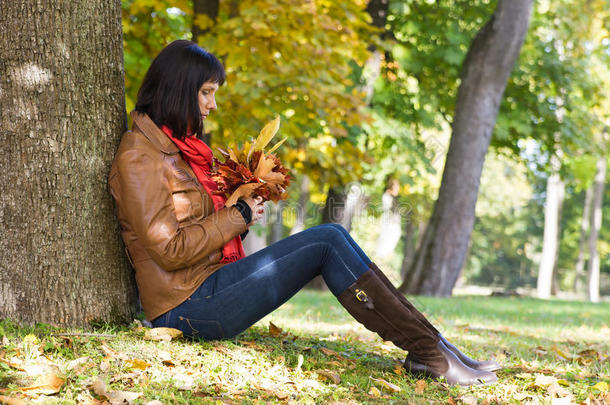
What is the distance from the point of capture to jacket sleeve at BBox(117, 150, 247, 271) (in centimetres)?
307

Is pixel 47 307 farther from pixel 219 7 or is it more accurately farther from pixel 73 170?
pixel 219 7

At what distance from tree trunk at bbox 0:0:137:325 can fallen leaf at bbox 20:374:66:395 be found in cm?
64

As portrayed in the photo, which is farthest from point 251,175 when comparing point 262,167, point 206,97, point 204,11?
point 204,11

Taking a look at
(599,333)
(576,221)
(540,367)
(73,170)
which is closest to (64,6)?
(73,170)

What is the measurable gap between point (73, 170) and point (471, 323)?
4785 millimetres

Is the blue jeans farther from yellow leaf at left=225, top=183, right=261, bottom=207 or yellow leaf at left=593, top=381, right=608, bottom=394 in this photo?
yellow leaf at left=593, top=381, right=608, bottom=394

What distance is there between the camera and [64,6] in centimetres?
330

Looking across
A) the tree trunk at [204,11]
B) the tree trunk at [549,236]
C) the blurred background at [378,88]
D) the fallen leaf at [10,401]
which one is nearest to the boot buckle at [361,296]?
the fallen leaf at [10,401]

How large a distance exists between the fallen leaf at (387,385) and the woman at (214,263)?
23 centimetres

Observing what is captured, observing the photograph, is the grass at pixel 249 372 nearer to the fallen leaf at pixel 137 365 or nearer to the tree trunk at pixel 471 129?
the fallen leaf at pixel 137 365

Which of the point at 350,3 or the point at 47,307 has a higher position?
the point at 350,3

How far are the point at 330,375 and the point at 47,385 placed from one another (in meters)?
1.41

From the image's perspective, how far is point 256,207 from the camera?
3.41 metres

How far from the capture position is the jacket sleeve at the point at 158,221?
307cm
